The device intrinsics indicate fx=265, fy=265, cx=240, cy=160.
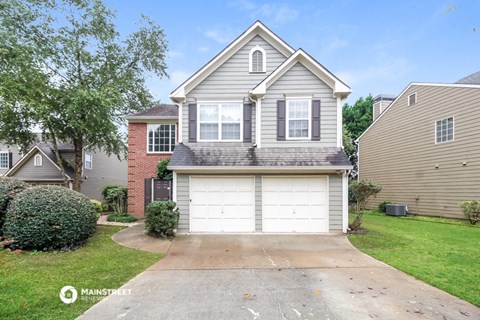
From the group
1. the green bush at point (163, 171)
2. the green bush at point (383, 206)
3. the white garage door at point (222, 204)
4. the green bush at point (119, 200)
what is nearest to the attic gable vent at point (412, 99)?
the green bush at point (383, 206)

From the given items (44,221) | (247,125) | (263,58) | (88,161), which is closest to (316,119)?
(247,125)

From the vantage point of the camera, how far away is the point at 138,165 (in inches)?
568

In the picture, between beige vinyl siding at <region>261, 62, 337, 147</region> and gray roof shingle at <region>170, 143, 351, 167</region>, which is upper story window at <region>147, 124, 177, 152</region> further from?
beige vinyl siding at <region>261, 62, 337, 147</region>

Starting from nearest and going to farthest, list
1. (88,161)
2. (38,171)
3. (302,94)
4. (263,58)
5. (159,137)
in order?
1. (302,94)
2. (263,58)
3. (159,137)
4. (38,171)
5. (88,161)

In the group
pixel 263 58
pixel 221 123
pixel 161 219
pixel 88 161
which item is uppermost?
pixel 263 58

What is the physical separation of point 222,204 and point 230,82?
4.98m

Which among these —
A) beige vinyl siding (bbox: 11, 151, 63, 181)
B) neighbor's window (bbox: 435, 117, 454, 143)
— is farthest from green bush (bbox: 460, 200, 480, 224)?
beige vinyl siding (bbox: 11, 151, 63, 181)

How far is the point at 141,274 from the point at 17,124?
13.0 m

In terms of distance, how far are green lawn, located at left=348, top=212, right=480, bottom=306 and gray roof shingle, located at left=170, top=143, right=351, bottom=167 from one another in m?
2.96

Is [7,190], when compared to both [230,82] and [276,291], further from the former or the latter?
[230,82]

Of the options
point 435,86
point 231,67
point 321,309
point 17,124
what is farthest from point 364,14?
point 17,124

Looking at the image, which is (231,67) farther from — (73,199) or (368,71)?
(368,71)

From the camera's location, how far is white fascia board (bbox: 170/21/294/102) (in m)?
10.6

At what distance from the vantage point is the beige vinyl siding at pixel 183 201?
10078 millimetres
